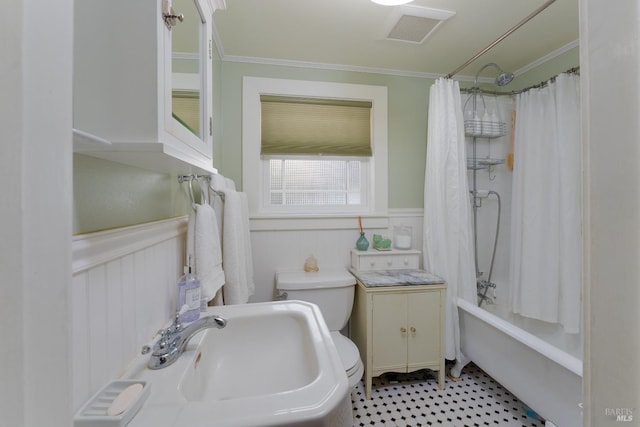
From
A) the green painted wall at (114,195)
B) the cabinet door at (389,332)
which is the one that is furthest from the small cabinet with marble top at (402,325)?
the green painted wall at (114,195)

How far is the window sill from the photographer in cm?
188

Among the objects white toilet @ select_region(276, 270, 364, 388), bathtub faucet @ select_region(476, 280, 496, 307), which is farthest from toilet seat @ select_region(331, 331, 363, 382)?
bathtub faucet @ select_region(476, 280, 496, 307)

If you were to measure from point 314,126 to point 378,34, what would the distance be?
0.67m

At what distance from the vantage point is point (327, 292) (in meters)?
1.69

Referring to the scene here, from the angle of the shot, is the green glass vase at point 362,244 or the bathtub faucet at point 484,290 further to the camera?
the bathtub faucet at point 484,290

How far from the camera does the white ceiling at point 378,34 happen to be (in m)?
1.39

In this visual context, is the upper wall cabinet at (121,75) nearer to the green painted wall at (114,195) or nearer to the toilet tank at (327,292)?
the green painted wall at (114,195)

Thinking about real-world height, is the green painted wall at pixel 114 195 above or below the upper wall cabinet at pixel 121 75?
below

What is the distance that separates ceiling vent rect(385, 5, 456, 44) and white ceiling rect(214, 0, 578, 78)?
0.02 meters

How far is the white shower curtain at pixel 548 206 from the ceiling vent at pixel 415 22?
971mm

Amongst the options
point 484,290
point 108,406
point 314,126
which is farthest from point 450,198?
point 108,406

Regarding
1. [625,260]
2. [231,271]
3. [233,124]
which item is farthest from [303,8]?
[625,260]

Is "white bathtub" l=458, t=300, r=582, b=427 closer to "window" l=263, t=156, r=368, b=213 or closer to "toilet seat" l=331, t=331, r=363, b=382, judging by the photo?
"toilet seat" l=331, t=331, r=363, b=382

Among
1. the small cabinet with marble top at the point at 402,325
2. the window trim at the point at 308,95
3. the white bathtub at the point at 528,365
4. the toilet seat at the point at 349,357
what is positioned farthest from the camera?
the window trim at the point at 308,95
